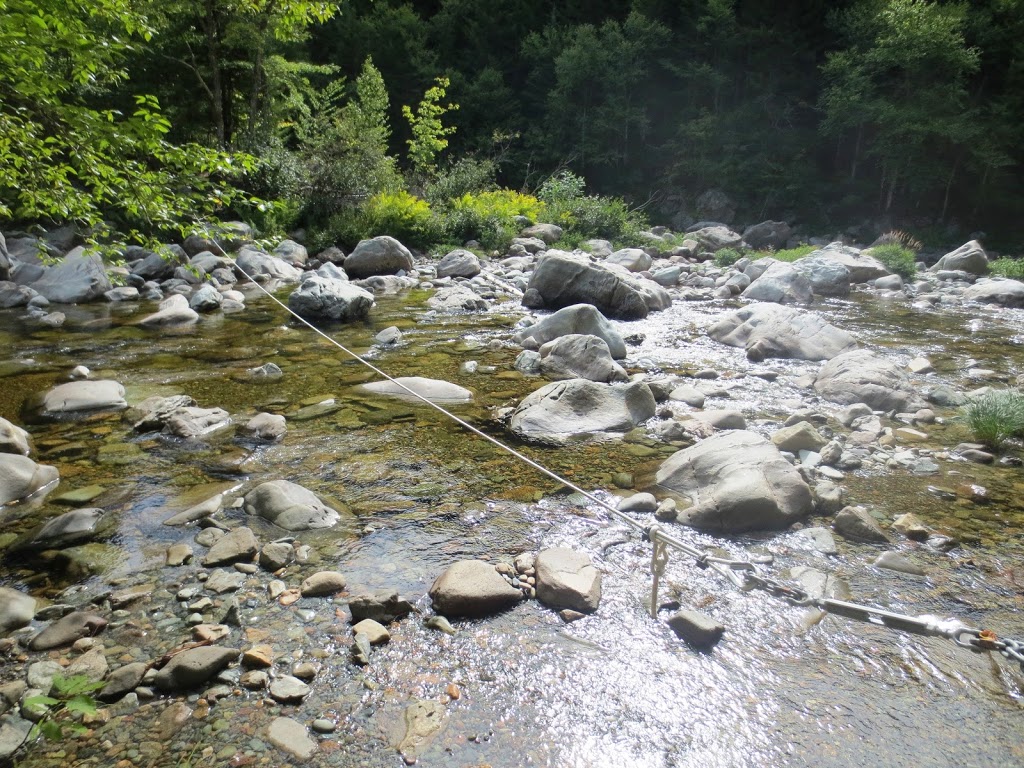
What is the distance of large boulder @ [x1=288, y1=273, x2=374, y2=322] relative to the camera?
9.05m

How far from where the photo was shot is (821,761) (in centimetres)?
214

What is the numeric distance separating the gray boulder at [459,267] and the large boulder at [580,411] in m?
7.80

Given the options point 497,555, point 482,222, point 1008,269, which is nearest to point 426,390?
point 497,555

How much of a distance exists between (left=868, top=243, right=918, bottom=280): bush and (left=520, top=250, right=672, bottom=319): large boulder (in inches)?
Answer: 294

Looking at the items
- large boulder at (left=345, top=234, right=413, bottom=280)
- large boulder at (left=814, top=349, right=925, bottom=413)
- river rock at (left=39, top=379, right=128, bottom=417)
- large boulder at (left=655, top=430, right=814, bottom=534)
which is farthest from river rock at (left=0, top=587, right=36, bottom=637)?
large boulder at (left=345, top=234, right=413, bottom=280)

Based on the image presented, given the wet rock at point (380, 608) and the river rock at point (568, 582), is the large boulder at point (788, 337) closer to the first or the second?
the river rock at point (568, 582)

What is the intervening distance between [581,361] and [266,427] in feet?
10.2

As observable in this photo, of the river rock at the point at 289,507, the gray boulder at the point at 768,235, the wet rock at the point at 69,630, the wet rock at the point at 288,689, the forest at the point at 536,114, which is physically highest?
the forest at the point at 536,114

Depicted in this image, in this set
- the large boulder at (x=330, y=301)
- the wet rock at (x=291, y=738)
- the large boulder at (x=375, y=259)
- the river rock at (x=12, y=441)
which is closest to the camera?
the wet rock at (x=291, y=738)

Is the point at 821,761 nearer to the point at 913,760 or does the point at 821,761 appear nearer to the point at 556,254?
the point at 913,760

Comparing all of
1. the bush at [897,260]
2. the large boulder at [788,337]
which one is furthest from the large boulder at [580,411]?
the bush at [897,260]

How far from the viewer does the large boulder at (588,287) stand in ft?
32.3

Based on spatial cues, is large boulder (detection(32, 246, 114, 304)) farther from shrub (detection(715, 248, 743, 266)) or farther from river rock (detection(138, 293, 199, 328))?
shrub (detection(715, 248, 743, 266))

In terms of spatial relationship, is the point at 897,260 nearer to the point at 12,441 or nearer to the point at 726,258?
the point at 726,258
